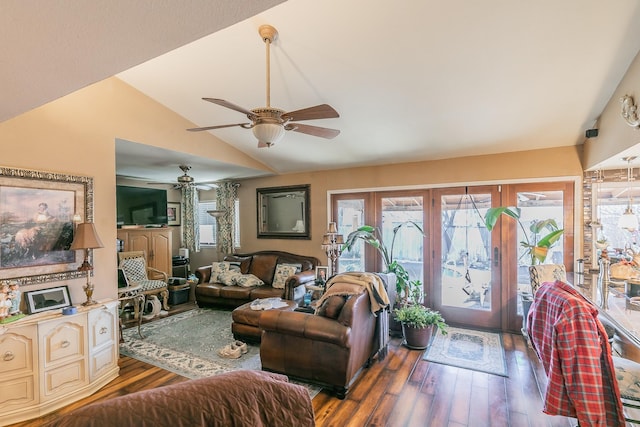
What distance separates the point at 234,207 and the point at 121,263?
2319 millimetres

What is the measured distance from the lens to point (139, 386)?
2.86 meters

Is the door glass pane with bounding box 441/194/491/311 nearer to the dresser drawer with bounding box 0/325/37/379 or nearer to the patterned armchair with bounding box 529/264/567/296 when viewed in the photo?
the patterned armchair with bounding box 529/264/567/296

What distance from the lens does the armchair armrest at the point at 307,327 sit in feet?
8.26

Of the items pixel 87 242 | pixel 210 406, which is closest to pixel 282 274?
pixel 87 242

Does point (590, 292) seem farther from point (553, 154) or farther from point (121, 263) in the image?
point (121, 263)

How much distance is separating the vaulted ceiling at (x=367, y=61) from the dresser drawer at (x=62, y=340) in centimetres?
176

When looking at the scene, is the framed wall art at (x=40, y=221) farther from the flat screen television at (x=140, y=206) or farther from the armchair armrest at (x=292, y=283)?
the flat screen television at (x=140, y=206)

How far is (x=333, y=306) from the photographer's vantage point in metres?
2.68

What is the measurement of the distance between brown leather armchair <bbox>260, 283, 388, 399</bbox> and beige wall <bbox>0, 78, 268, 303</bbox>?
1933 millimetres

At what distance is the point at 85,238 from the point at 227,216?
11.7ft

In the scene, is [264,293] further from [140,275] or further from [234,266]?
[140,275]

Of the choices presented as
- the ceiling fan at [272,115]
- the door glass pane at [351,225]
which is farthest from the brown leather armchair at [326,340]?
the door glass pane at [351,225]

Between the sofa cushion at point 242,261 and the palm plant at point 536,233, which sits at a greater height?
the palm plant at point 536,233

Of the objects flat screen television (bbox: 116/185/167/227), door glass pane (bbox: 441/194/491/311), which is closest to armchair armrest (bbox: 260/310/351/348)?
door glass pane (bbox: 441/194/491/311)
